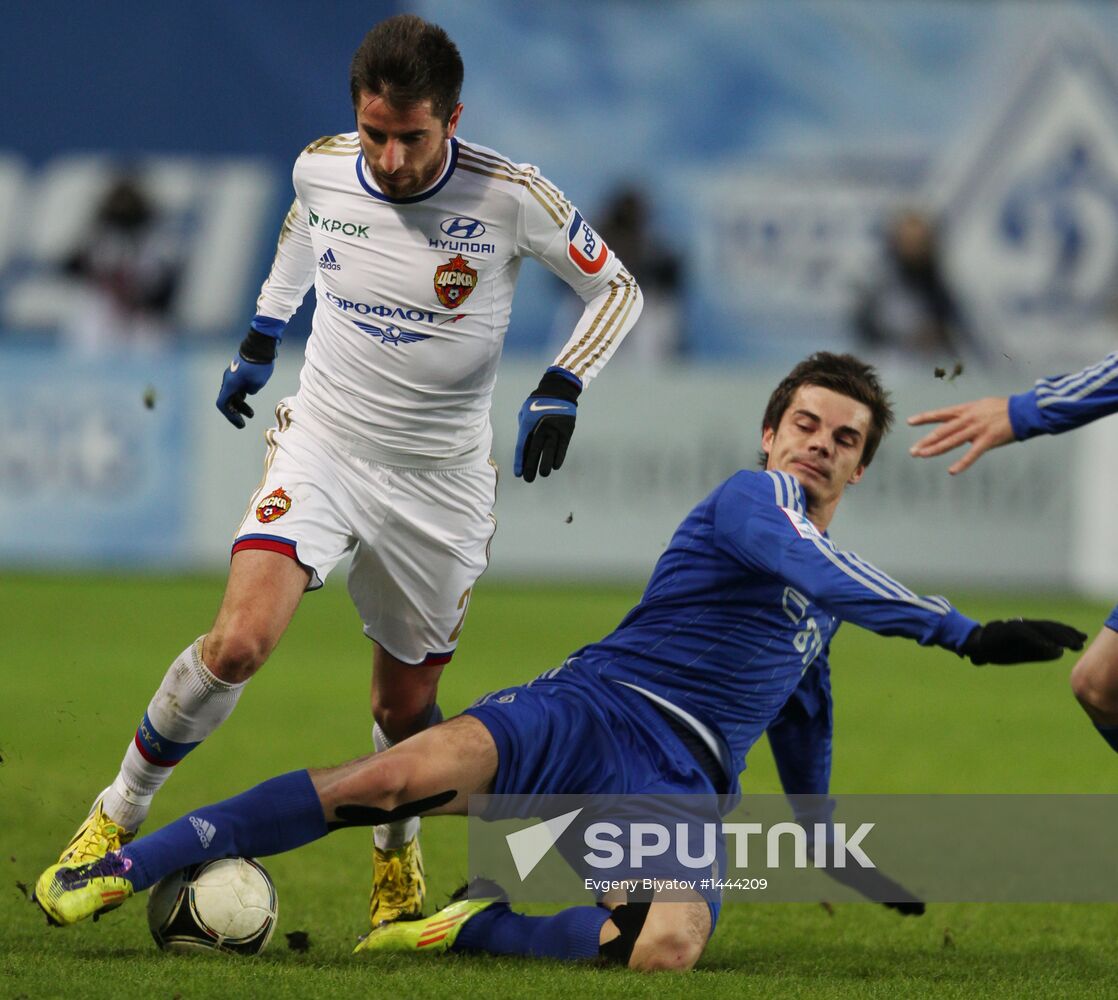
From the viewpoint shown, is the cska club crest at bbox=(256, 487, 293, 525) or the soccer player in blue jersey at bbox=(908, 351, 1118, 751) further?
the cska club crest at bbox=(256, 487, 293, 525)

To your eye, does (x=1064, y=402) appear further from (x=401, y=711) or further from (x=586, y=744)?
(x=401, y=711)

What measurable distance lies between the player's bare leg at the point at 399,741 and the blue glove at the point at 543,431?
897mm

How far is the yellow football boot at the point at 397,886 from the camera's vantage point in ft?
16.9

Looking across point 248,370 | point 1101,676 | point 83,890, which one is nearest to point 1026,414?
point 1101,676

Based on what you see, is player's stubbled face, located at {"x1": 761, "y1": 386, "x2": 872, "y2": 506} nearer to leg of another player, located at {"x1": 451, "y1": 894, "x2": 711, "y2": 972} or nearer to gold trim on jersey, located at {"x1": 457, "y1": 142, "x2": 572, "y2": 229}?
gold trim on jersey, located at {"x1": 457, "y1": 142, "x2": 572, "y2": 229}

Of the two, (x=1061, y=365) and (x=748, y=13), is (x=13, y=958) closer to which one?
(x=1061, y=365)

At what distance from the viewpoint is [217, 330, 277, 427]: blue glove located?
19.1 ft

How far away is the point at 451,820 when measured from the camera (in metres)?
7.06

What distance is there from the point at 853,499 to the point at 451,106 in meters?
11.5

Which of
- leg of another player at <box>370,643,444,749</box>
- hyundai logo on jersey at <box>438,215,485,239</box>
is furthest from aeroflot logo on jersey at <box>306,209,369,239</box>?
leg of another player at <box>370,643,444,749</box>

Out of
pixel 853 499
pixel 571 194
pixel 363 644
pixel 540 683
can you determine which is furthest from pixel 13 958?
pixel 571 194

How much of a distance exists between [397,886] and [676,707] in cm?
103

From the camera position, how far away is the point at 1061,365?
19.1 m

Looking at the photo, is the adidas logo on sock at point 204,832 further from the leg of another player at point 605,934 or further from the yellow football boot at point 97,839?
the leg of another player at point 605,934
